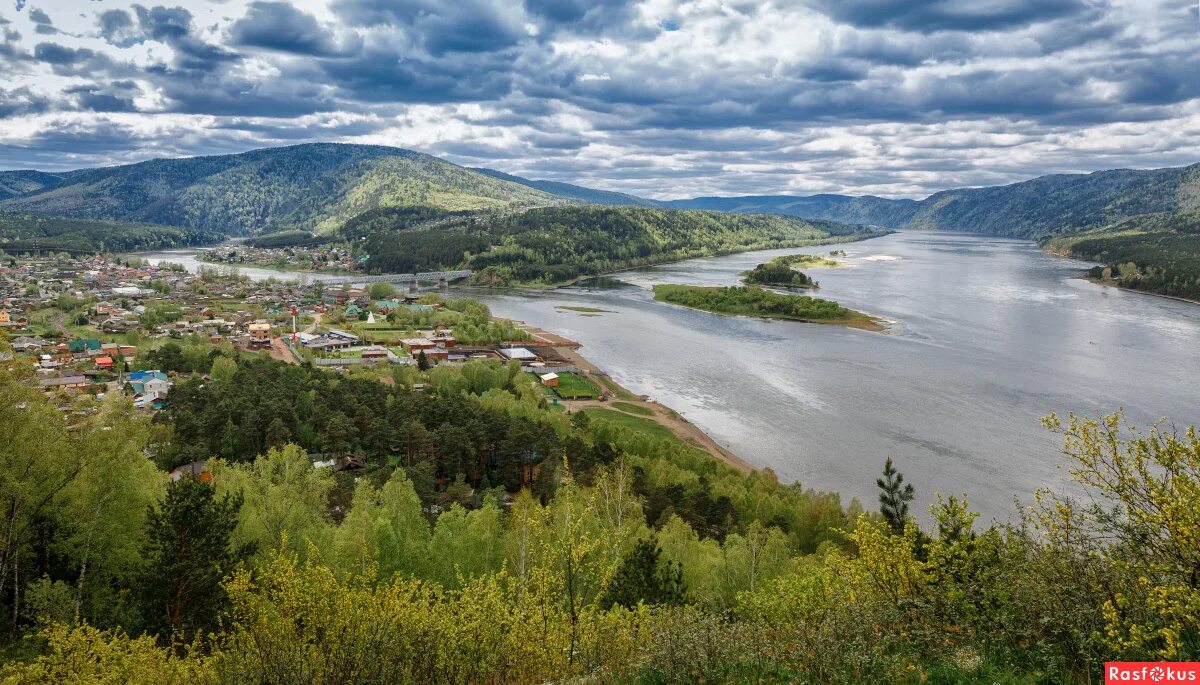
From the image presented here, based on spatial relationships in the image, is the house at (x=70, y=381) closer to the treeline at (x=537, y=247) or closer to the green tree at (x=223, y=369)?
the green tree at (x=223, y=369)

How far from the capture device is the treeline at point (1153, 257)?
347ft

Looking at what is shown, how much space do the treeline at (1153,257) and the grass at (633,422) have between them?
98.3 metres

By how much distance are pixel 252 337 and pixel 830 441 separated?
2225 inches

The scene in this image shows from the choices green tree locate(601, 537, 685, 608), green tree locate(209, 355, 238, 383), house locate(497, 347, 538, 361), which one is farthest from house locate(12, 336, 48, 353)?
green tree locate(601, 537, 685, 608)

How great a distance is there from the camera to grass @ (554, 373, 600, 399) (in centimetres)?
5212

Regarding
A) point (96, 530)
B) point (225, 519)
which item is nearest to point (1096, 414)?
point (225, 519)

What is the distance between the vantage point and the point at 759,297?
307 ft

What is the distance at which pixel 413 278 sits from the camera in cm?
13338

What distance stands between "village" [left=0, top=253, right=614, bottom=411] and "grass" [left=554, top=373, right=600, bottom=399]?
16cm

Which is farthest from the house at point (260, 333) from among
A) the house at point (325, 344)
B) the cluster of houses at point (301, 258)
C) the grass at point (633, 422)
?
the cluster of houses at point (301, 258)

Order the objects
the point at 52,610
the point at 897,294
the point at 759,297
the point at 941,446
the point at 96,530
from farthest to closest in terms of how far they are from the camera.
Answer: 1. the point at 897,294
2. the point at 759,297
3. the point at 941,446
4. the point at 96,530
5. the point at 52,610

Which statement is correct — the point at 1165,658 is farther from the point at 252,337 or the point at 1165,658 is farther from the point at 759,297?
the point at 759,297

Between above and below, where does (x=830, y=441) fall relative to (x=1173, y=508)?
below

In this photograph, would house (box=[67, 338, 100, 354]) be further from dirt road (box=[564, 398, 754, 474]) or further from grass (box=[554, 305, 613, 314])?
grass (box=[554, 305, 613, 314])
